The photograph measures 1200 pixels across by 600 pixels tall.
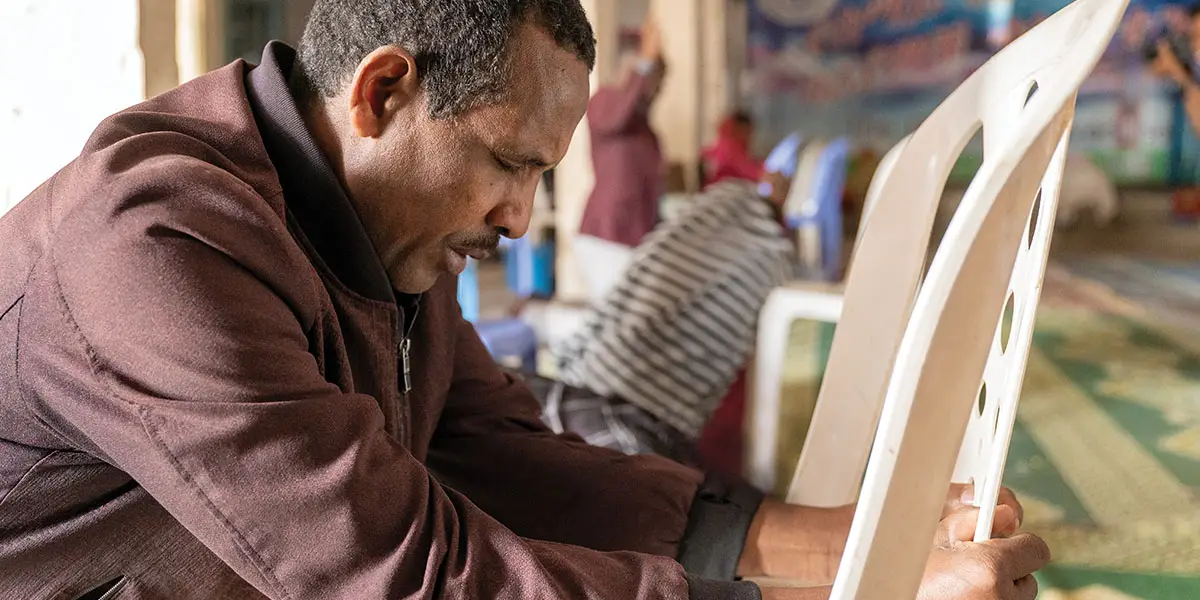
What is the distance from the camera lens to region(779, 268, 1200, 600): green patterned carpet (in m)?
1.64

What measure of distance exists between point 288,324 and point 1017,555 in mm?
533

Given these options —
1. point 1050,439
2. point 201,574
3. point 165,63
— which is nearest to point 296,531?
point 201,574

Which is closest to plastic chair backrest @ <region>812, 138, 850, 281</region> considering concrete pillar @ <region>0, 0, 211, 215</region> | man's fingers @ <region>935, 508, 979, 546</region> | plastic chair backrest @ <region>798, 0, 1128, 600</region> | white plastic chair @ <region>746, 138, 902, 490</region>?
white plastic chair @ <region>746, 138, 902, 490</region>

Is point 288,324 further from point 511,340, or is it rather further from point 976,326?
point 511,340

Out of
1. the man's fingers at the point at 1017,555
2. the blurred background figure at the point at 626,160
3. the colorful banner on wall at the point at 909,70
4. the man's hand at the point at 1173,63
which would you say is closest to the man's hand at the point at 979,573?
the man's fingers at the point at 1017,555

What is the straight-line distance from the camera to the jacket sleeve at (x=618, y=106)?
3.69 m

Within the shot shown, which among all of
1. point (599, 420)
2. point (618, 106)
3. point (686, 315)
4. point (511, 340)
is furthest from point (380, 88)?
point (618, 106)

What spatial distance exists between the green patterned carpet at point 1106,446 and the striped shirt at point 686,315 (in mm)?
449

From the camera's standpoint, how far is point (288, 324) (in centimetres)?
69

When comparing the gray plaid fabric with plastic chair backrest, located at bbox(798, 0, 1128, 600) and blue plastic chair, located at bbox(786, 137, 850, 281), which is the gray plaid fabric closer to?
plastic chair backrest, located at bbox(798, 0, 1128, 600)

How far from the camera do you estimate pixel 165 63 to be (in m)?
1.43

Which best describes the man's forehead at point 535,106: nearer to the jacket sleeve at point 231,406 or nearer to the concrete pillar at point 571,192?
the jacket sleeve at point 231,406

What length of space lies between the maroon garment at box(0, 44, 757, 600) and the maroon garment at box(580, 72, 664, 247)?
8.80 feet

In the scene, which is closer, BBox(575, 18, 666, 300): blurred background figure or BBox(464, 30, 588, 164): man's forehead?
BBox(464, 30, 588, 164): man's forehead
